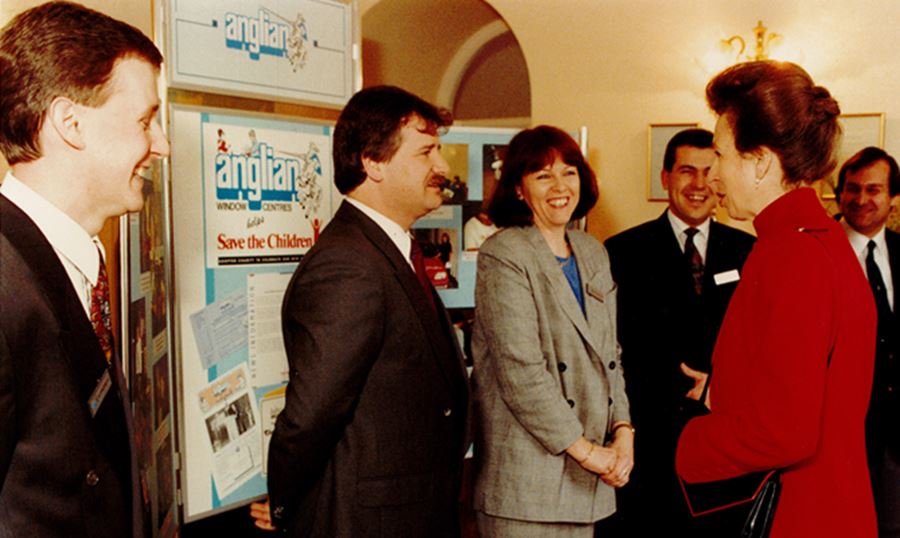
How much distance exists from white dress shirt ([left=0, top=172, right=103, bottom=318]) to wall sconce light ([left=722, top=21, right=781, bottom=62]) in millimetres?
4218

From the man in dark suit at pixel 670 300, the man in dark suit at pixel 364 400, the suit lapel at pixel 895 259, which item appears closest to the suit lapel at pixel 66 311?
the man in dark suit at pixel 364 400

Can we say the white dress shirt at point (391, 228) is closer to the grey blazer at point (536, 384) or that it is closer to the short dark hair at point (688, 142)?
the grey blazer at point (536, 384)

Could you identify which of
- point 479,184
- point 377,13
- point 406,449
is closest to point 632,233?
point 479,184

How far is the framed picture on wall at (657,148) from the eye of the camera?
4.72m

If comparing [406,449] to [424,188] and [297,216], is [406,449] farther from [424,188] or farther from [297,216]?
[297,216]

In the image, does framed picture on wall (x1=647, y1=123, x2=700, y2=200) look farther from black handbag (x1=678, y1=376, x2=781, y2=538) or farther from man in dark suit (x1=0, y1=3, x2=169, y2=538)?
man in dark suit (x1=0, y1=3, x2=169, y2=538)

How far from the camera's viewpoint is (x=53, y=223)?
1.13 meters

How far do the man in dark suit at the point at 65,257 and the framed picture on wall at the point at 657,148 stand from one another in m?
3.91

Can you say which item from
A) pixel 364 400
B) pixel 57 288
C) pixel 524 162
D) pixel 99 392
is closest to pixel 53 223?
pixel 57 288

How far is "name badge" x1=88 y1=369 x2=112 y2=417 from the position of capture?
42.1 inches

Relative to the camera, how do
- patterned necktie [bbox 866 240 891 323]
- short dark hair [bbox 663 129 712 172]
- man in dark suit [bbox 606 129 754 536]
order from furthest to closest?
patterned necktie [bbox 866 240 891 323] < short dark hair [bbox 663 129 712 172] < man in dark suit [bbox 606 129 754 536]

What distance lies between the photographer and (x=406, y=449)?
1.76 metres

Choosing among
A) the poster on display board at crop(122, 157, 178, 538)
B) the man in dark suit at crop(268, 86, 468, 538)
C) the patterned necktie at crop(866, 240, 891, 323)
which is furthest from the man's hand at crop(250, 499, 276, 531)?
the patterned necktie at crop(866, 240, 891, 323)

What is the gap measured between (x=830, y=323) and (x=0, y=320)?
1347 millimetres
